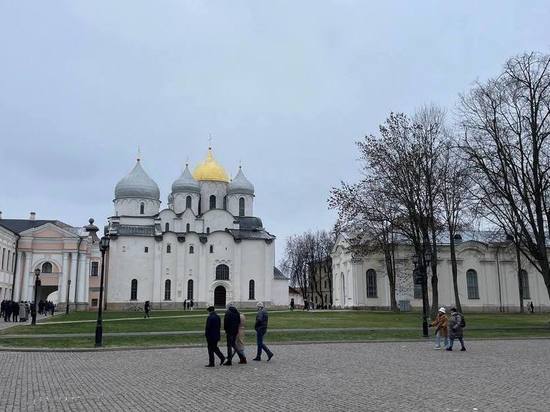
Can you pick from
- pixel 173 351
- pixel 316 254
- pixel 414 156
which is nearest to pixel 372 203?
pixel 414 156

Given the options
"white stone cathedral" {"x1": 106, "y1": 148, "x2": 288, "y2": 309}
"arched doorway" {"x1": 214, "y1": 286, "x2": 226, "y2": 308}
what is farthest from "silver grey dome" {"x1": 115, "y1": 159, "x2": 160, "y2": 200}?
"arched doorway" {"x1": 214, "y1": 286, "x2": 226, "y2": 308}

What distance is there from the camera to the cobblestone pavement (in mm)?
9812

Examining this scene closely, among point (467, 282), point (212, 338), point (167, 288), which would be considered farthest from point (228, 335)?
point (167, 288)

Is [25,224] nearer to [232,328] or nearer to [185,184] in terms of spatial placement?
[185,184]

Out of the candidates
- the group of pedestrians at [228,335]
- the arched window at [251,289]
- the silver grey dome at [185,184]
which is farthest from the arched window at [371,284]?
the group of pedestrians at [228,335]

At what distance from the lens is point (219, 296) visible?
76938mm

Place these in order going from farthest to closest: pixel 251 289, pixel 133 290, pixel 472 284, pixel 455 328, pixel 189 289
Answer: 1. pixel 251 289
2. pixel 189 289
3. pixel 133 290
4. pixel 472 284
5. pixel 455 328

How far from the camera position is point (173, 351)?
63.6ft

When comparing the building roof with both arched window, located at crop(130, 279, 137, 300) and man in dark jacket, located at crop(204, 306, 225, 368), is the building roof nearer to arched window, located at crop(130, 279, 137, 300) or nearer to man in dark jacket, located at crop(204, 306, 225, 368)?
arched window, located at crop(130, 279, 137, 300)

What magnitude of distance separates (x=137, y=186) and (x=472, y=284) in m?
46.0

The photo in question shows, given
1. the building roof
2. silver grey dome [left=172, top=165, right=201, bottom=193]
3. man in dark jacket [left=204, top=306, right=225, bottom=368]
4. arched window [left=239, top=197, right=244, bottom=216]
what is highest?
silver grey dome [left=172, top=165, right=201, bottom=193]

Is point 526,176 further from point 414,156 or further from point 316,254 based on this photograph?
point 316,254

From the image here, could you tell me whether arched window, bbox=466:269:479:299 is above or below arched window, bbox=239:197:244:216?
below

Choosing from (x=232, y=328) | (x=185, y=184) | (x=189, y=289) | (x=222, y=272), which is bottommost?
(x=232, y=328)
